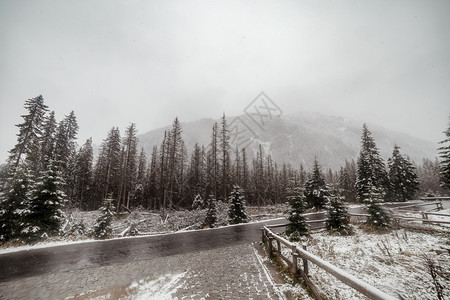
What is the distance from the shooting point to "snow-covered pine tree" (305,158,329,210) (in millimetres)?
33438

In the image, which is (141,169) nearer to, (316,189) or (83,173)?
(83,173)

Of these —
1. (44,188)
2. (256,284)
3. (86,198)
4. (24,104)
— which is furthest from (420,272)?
(86,198)

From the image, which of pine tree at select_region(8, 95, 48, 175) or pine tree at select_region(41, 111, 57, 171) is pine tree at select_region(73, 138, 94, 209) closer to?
pine tree at select_region(41, 111, 57, 171)

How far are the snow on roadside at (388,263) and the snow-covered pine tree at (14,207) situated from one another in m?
18.1

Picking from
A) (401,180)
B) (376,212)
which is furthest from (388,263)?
(401,180)

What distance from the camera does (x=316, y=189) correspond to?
34.1 m

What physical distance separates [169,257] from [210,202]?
38.2 ft

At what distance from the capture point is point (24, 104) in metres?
23.8

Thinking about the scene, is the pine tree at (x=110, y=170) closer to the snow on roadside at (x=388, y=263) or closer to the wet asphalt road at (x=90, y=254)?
the wet asphalt road at (x=90, y=254)

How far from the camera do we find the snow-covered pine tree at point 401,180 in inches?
1535

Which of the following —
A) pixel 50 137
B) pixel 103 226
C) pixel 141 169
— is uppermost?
pixel 50 137

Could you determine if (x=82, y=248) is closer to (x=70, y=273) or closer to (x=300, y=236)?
(x=70, y=273)

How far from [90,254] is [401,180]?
53.8 metres

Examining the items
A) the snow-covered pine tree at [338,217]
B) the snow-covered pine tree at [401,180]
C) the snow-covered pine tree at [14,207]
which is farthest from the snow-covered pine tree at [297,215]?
the snow-covered pine tree at [401,180]
